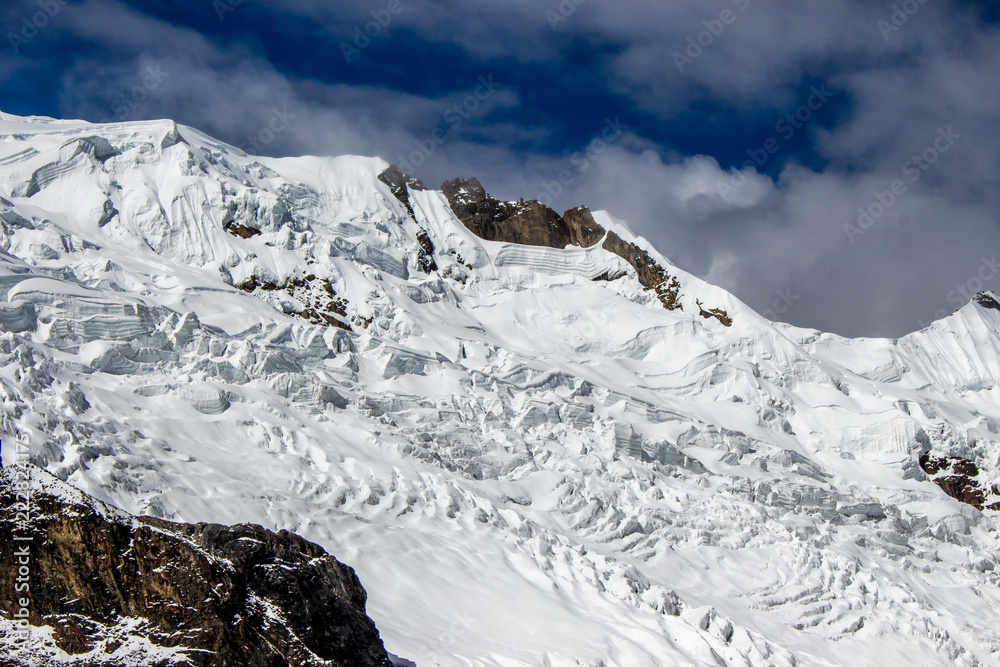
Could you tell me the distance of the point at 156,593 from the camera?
24.0m

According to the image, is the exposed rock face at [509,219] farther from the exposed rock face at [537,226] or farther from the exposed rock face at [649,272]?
the exposed rock face at [649,272]

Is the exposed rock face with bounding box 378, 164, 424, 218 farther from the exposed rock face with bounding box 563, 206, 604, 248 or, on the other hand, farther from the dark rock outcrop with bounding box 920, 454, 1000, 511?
the dark rock outcrop with bounding box 920, 454, 1000, 511

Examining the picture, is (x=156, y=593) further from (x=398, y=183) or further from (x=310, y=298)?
(x=398, y=183)

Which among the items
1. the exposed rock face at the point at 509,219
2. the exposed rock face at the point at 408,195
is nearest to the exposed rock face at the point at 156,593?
the exposed rock face at the point at 408,195

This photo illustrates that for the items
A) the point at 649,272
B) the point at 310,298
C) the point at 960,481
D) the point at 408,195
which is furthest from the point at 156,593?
the point at 408,195

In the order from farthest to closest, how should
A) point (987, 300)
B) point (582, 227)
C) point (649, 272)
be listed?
point (987, 300) → point (582, 227) → point (649, 272)

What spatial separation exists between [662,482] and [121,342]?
44126mm

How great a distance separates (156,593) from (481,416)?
53.4 meters

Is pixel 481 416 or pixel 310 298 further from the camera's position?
pixel 310 298

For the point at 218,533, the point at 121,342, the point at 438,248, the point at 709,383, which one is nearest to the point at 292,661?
the point at 218,533

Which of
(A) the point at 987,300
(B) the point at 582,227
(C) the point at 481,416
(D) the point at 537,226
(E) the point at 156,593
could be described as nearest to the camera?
(E) the point at 156,593

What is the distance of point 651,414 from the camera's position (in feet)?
291

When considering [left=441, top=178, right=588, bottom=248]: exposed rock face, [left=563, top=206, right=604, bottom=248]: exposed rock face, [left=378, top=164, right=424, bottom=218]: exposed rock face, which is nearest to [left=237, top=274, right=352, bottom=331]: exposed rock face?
[left=378, top=164, right=424, bottom=218]: exposed rock face

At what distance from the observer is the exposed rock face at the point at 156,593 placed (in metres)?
22.9
